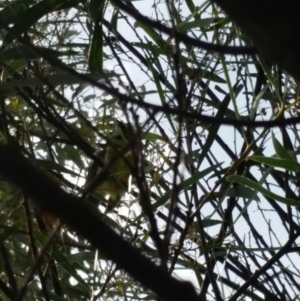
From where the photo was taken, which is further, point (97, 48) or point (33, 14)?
point (97, 48)

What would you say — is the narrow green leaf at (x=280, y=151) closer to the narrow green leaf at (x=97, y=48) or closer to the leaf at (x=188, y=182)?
the leaf at (x=188, y=182)

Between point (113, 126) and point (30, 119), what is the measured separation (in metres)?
0.26

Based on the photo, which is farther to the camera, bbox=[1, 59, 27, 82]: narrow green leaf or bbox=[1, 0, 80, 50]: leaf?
bbox=[1, 59, 27, 82]: narrow green leaf

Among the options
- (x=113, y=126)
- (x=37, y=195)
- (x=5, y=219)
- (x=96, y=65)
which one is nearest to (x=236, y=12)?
(x=37, y=195)


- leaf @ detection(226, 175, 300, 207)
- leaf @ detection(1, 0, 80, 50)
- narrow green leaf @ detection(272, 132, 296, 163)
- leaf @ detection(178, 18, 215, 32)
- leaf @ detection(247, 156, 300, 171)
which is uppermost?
leaf @ detection(178, 18, 215, 32)

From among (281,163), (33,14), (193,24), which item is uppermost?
(193,24)

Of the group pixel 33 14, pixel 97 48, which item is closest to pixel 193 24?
pixel 97 48

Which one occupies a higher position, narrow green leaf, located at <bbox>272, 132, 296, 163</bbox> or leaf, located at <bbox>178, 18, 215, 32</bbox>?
leaf, located at <bbox>178, 18, 215, 32</bbox>

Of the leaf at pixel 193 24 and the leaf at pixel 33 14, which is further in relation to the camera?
the leaf at pixel 193 24

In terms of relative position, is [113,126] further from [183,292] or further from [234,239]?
[183,292]

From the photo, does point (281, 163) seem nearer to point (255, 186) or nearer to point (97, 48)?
point (255, 186)

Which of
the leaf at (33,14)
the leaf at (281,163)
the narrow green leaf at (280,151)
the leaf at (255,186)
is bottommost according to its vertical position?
the leaf at (33,14)

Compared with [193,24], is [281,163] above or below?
below

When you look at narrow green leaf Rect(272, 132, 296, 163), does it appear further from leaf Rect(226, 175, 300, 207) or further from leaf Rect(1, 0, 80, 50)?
leaf Rect(1, 0, 80, 50)
